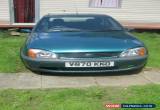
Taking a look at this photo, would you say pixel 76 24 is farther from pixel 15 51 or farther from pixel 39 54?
pixel 15 51

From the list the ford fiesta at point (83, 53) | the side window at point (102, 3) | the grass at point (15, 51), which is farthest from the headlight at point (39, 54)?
the side window at point (102, 3)

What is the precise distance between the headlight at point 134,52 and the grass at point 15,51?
1.18 m

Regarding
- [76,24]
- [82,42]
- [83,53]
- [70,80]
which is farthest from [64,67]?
[76,24]

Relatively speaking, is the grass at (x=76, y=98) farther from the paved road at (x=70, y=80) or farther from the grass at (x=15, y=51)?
the grass at (x=15, y=51)

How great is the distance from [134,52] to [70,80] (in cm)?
132

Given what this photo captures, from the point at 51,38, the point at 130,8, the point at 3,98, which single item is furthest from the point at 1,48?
the point at 130,8

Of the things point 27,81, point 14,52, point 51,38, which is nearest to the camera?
point 27,81

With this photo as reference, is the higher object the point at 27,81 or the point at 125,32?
the point at 125,32

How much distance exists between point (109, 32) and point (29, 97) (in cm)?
305

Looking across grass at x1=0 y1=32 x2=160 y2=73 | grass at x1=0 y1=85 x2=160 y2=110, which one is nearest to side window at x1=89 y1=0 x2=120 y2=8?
grass at x1=0 y1=32 x2=160 y2=73

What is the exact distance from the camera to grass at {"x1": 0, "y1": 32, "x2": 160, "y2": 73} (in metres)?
7.97

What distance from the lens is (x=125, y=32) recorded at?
8.37m

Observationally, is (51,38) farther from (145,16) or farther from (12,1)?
(145,16)

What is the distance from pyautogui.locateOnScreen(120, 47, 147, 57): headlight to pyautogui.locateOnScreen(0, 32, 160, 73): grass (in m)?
1.18
